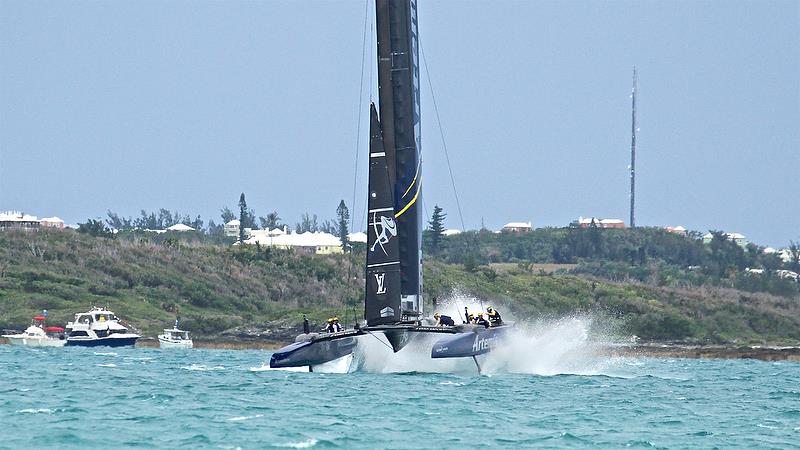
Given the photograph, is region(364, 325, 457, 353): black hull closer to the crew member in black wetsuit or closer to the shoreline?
the crew member in black wetsuit

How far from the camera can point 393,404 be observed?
1459 inches

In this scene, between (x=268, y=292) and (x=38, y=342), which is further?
(x=268, y=292)

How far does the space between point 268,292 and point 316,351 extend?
49803 mm

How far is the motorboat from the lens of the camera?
6981 centimetres

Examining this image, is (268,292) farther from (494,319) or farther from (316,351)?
(316,351)

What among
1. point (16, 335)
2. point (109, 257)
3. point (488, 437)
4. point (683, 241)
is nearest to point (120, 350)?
point (16, 335)

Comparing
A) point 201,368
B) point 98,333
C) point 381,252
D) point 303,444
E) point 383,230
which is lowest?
point 303,444

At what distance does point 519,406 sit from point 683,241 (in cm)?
11034

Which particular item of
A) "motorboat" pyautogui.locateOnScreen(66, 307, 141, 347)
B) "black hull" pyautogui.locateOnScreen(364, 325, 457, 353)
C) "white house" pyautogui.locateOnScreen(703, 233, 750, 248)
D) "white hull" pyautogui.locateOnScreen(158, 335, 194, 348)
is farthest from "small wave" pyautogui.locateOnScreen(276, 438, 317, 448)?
"white house" pyautogui.locateOnScreen(703, 233, 750, 248)

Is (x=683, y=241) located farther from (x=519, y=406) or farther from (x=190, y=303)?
(x=519, y=406)

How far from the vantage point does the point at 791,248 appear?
475 feet

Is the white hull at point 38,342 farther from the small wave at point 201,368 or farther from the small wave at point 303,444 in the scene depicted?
the small wave at point 303,444

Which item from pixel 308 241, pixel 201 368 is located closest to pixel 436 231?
pixel 308 241

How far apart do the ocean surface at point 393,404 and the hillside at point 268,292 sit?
90.8 feet
